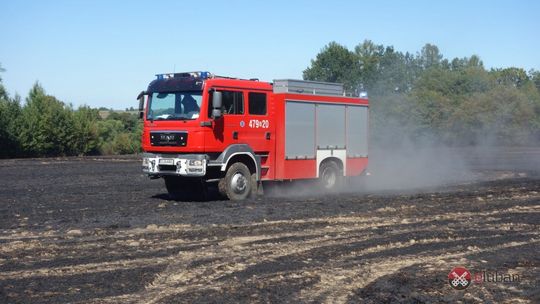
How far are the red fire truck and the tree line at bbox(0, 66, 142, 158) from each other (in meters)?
27.9

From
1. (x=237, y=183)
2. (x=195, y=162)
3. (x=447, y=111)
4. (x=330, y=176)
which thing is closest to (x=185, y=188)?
(x=237, y=183)

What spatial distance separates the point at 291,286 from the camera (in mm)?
7531

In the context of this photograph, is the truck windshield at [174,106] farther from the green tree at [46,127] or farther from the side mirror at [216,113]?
the green tree at [46,127]

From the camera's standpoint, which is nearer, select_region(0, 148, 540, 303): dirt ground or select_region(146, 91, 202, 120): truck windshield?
select_region(0, 148, 540, 303): dirt ground

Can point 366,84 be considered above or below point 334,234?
above

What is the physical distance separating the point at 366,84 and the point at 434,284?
6679 centimetres

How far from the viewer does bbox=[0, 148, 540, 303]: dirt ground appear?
23.9 feet

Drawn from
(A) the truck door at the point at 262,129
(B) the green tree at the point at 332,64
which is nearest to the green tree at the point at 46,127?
(A) the truck door at the point at 262,129

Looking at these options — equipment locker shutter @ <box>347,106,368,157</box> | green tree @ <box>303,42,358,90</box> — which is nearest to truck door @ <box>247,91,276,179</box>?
equipment locker shutter @ <box>347,106,368,157</box>

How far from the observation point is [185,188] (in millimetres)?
17562

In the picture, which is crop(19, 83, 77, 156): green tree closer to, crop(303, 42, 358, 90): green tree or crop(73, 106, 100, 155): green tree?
crop(73, 106, 100, 155): green tree

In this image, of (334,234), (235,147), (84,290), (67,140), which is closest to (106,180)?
(235,147)

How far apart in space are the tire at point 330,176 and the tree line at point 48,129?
93.1 feet

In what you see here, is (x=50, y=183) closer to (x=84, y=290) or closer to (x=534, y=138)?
(x=84, y=290)
